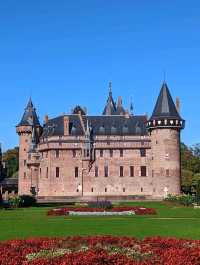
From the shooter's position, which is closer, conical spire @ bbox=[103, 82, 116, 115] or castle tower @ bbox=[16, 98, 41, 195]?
castle tower @ bbox=[16, 98, 41, 195]

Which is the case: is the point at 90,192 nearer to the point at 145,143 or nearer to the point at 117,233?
the point at 145,143

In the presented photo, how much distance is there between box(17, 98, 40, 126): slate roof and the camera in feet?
287

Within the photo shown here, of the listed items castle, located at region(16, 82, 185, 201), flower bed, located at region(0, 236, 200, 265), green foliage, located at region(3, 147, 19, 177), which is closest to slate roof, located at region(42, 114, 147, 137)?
castle, located at region(16, 82, 185, 201)

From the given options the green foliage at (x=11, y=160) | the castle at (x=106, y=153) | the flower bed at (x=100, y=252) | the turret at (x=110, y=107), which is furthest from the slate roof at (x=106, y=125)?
the flower bed at (x=100, y=252)

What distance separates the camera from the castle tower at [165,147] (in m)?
75.8

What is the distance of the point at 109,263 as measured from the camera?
38.8ft

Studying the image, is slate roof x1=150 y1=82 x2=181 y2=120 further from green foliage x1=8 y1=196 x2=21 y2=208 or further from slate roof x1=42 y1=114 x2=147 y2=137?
green foliage x1=8 y1=196 x2=21 y2=208

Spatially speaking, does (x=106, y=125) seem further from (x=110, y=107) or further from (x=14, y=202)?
(x=14, y=202)

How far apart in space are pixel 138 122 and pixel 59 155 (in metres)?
12.9

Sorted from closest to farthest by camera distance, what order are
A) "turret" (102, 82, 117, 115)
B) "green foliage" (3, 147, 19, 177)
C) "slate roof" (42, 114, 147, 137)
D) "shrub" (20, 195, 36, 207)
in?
"shrub" (20, 195, 36, 207), "slate roof" (42, 114, 147, 137), "turret" (102, 82, 117, 115), "green foliage" (3, 147, 19, 177)

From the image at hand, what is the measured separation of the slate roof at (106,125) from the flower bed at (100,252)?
6584 cm

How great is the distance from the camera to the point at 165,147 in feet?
250

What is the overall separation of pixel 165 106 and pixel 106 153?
11.4 meters

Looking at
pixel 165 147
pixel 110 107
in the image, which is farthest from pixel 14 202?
pixel 110 107
